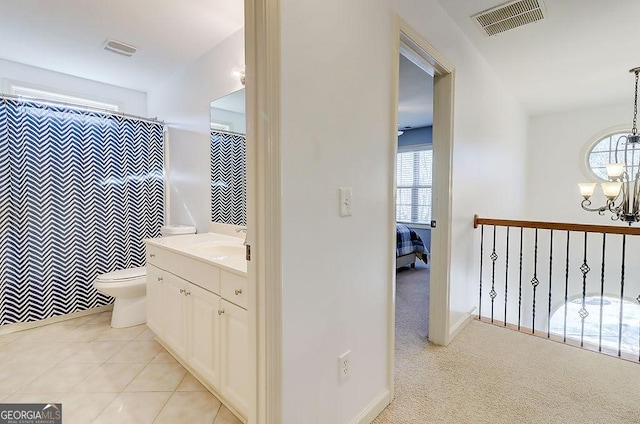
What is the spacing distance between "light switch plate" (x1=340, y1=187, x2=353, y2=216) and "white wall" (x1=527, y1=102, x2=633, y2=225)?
4998 mm

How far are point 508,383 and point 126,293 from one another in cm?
297

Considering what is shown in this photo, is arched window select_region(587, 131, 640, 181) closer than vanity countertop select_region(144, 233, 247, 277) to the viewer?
No

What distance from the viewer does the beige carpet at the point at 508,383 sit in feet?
5.24

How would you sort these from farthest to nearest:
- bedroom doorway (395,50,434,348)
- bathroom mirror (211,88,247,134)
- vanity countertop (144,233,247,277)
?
bedroom doorway (395,50,434,348) → bathroom mirror (211,88,247,134) → vanity countertop (144,233,247,277)

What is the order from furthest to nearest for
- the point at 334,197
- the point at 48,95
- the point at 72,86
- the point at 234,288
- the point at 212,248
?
the point at 72,86 < the point at 48,95 < the point at 212,248 < the point at 234,288 < the point at 334,197

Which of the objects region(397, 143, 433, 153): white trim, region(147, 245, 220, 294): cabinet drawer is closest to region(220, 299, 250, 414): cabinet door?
region(147, 245, 220, 294): cabinet drawer

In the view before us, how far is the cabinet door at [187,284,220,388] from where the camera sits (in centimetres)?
161

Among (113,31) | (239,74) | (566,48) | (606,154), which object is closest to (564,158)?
(606,154)

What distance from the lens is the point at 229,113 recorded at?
8.59ft

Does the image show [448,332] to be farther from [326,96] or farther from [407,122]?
[407,122]

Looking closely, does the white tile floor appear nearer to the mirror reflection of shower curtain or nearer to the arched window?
the mirror reflection of shower curtain

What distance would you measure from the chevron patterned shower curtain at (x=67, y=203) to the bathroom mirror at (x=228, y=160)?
107 centimetres

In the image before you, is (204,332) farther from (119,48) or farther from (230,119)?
(119,48)

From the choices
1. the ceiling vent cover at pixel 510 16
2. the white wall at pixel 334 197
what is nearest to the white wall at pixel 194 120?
the white wall at pixel 334 197
